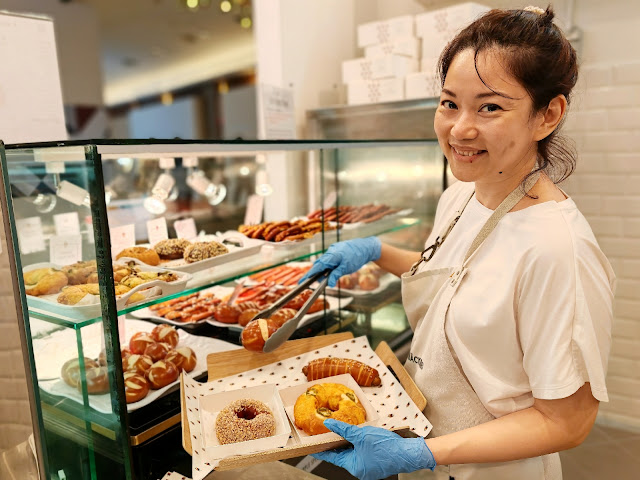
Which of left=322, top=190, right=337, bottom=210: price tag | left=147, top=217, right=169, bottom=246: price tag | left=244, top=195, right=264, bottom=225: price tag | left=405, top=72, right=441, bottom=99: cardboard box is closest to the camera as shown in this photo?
left=147, top=217, right=169, bottom=246: price tag

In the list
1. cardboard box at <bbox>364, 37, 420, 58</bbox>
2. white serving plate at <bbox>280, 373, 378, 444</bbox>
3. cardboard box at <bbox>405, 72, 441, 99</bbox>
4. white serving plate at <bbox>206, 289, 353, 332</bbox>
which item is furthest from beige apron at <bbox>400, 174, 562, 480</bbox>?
cardboard box at <bbox>364, 37, 420, 58</bbox>

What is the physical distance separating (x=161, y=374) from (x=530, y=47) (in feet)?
4.49

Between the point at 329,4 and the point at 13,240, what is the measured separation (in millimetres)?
3349

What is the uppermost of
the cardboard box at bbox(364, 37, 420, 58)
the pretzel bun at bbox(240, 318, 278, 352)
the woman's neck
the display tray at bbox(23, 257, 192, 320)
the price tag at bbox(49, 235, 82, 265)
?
the cardboard box at bbox(364, 37, 420, 58)

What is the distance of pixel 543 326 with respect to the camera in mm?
1137

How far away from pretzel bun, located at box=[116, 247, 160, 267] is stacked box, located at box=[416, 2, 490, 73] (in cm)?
226

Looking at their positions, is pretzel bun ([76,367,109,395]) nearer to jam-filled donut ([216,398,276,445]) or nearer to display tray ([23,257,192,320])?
display tray ([23,257,192,320])

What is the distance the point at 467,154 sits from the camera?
124 cm

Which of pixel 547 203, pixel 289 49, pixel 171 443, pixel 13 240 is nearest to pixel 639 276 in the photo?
pixel 547 203

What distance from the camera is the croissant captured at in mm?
1489

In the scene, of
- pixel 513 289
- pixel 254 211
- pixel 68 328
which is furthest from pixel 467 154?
pixel 254 211

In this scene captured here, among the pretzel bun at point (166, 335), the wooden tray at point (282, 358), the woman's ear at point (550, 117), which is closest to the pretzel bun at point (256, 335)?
the wooden tray at point (282, 358)

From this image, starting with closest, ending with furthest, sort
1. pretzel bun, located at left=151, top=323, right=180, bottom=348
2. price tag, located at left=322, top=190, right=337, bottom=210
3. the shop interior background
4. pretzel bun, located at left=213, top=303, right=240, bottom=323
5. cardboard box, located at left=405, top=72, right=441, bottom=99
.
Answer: pretzel bun, located at left=151, top=323, right=180, bottom=348, pretzel bun, located at left=213, top=303, right=240, bottom=323, price tag, located at left=322, top=190, right=337, bottom=210, the shop interior background, cardboard box, located at left=405, top=72, right=441, bottom=99

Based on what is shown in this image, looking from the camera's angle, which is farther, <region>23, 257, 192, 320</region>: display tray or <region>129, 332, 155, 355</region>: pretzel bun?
<region>129, 332, 155, 355</region>: pretzel bun
